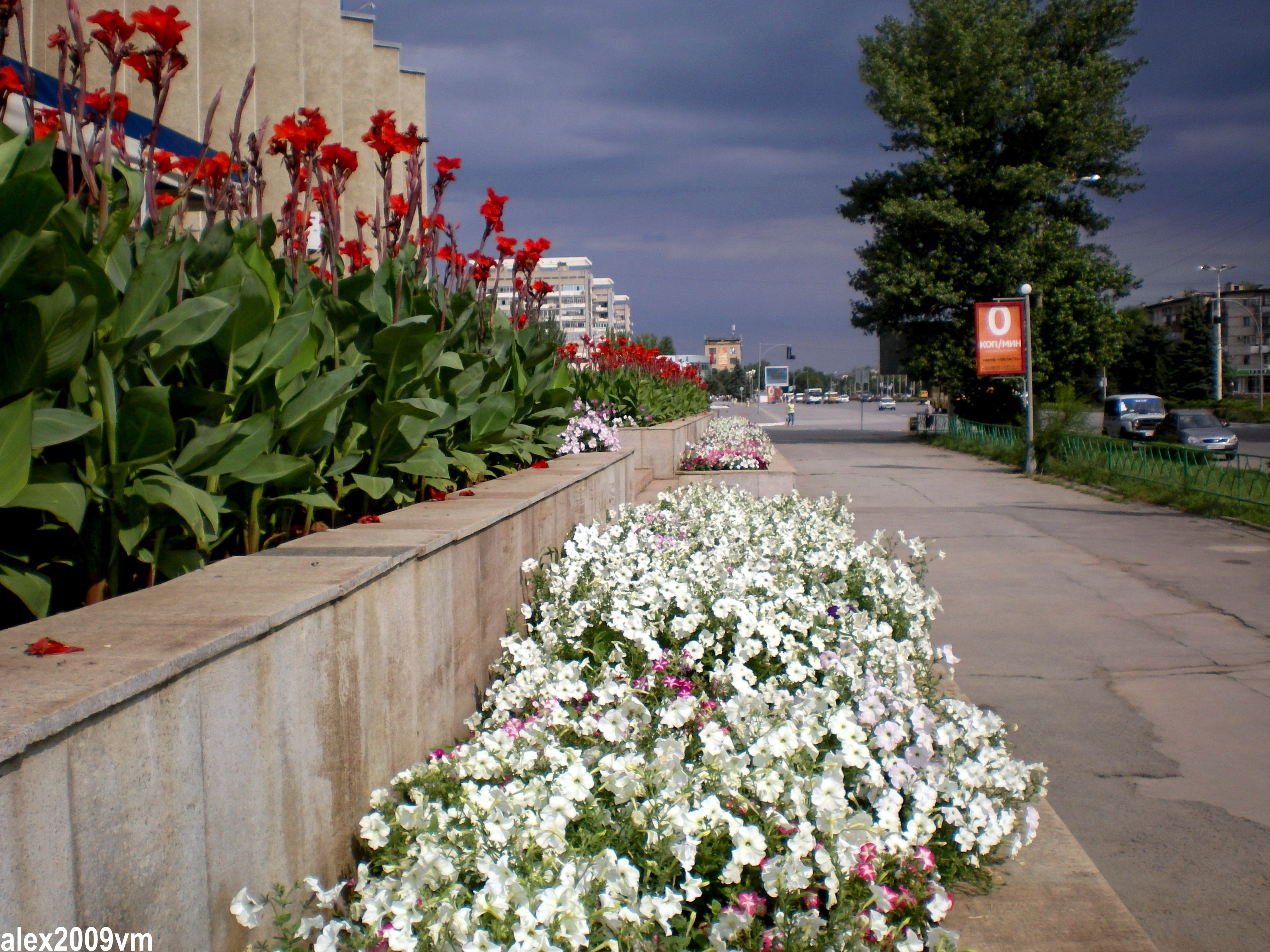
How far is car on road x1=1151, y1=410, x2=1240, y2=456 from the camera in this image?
23.3m

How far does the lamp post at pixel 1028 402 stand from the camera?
19.1m

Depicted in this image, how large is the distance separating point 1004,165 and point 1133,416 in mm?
9194

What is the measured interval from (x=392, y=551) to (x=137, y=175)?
1.27m

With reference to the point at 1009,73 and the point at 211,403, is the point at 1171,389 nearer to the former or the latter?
the point at 1009,73

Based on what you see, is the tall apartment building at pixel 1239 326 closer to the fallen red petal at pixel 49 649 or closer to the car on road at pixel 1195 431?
the car on road at pixel 1195 431

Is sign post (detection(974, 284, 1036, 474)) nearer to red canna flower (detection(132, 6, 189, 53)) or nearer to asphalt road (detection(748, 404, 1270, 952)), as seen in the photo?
asphalt road (detection(748, 404, 1270, 952))

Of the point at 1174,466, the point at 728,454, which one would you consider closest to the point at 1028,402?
the point at 1174,466

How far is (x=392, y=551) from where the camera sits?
2387 mm

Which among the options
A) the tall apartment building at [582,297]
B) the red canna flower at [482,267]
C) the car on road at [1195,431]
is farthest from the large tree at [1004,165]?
the tall apartment building at [582,297]

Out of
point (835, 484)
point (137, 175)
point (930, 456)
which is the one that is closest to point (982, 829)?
point (137, 175)

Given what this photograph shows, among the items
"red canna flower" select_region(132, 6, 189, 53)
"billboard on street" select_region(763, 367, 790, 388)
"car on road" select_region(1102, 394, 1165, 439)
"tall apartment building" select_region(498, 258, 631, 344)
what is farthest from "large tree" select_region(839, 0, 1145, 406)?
"tall apartment building" select_region(498, 258, 631, 344)

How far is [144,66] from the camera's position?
237 cm

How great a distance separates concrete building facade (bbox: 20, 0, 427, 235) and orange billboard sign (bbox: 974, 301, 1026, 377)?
1350 cm

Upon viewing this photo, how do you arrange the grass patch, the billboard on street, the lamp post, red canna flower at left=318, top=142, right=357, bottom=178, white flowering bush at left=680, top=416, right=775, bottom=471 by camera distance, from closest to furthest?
red canna flower at left=318, top=142, right=357, bottom=178, the grass patch, white flowering bush at left=680, top=416, right=775, bottom=471, the lamp post, the billboard on street
